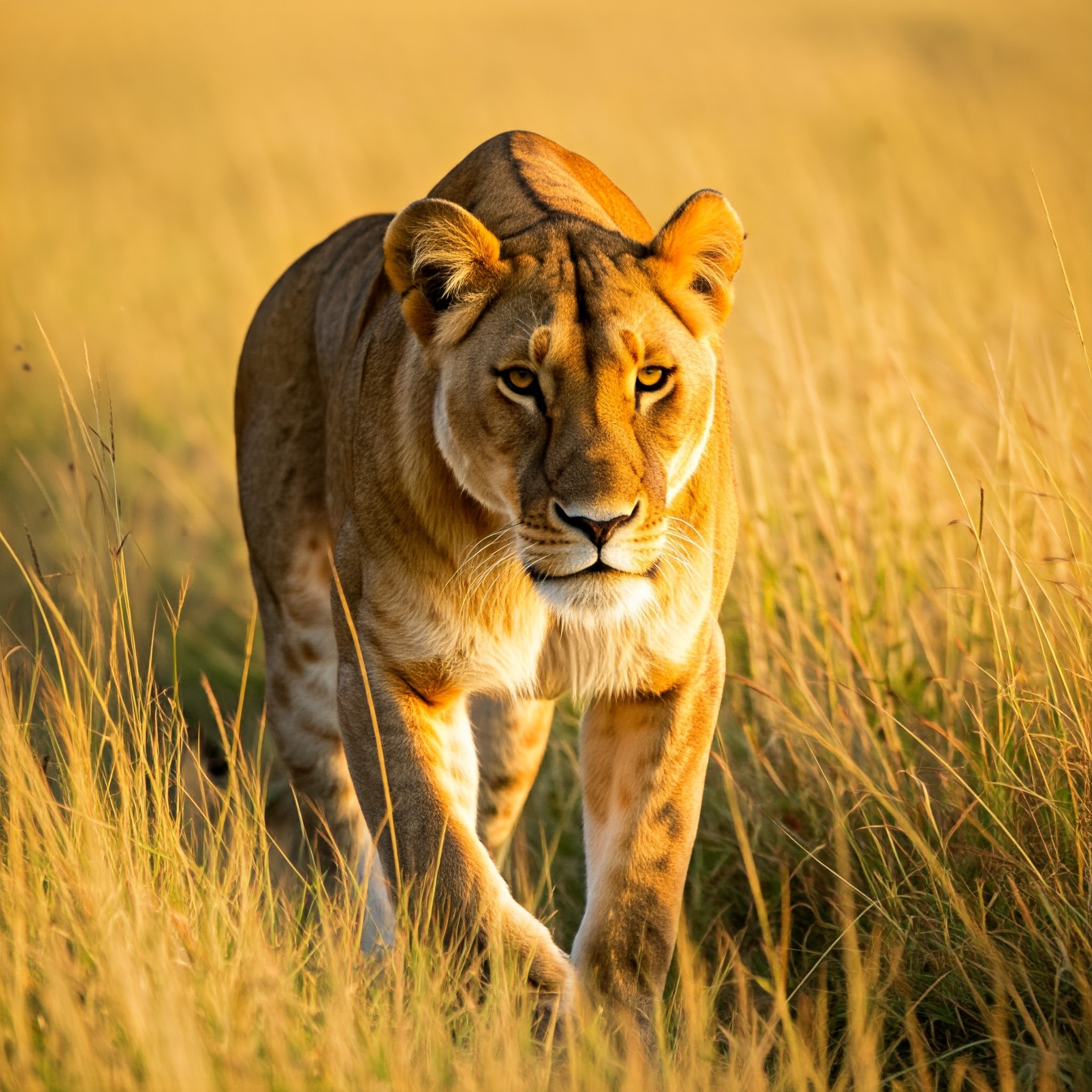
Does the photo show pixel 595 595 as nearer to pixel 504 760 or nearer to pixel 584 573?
pixel 584 573

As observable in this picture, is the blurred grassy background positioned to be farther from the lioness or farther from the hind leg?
the hind leg

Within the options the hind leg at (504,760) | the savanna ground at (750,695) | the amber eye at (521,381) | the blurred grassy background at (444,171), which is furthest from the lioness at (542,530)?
the blurred grassy background at (444,171)

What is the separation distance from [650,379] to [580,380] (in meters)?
0.17

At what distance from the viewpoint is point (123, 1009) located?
2311 millimetres

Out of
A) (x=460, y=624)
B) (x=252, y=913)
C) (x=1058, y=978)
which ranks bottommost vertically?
(x=1058, y=978)

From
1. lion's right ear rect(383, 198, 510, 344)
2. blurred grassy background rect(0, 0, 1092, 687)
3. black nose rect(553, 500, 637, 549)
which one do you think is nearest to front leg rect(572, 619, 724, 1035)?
black nose rect(553, 500, 637, 549)

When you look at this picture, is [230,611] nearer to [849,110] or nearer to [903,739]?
[903,739]

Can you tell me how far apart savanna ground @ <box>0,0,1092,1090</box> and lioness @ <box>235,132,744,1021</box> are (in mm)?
223

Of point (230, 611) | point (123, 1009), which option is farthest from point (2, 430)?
point (123, 1009)

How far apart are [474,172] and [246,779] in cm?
162

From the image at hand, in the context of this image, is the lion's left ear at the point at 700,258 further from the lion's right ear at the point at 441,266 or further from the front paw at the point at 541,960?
the front paw at the point at 541,960

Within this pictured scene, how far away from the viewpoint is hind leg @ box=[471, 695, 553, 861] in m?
4.32

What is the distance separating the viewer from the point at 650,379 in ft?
9.77

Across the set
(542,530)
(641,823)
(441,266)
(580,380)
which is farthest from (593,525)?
(641,823)
